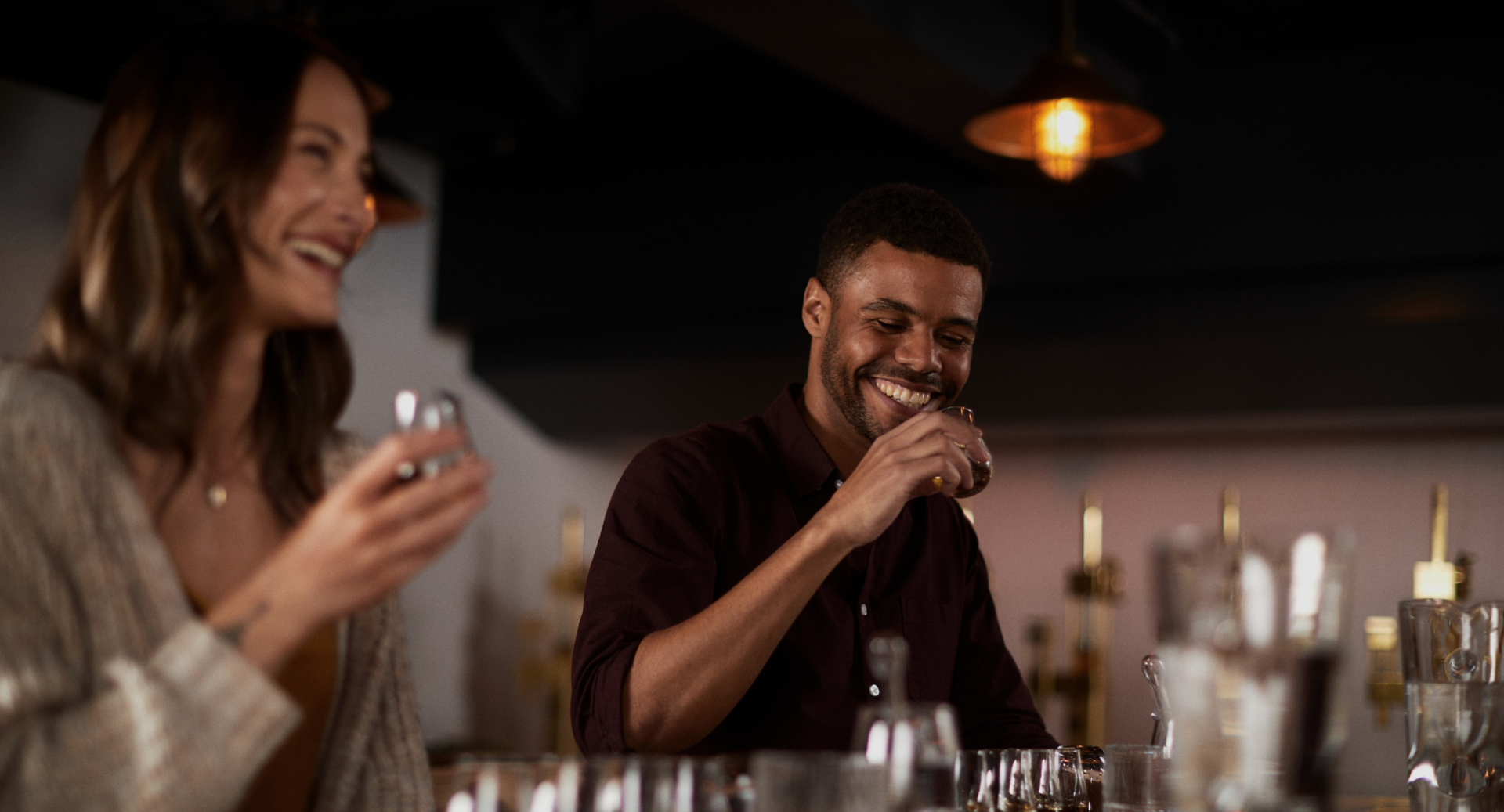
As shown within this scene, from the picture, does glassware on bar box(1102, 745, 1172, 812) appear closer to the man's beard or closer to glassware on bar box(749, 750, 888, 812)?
glassware on bar box(749, 750, 888, 812)

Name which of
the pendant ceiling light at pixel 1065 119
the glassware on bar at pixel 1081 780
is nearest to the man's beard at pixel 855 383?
the glassware on bar at pixel 1081 780

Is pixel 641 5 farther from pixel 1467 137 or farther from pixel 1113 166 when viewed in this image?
pixel 1467 137

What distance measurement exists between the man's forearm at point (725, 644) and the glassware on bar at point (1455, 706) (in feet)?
2.17

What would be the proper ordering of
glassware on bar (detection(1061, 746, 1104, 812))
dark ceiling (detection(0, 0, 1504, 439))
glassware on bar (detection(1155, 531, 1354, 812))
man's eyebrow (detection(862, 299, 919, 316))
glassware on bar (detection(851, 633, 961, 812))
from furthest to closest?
1. dark ceiling (detection(0, 0, 1504, 439))
2. man's eyebrow (detection(862, 299, 919, 316))
3. glassware on bar (detection(1061, 746, 1104, 812))
4. glassware on bar (detection(851, 633, 961, 812))
5. glassware on bar (detection(1155, 531, 1354, 812))

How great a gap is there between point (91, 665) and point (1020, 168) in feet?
9.84

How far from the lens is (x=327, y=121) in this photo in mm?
1063

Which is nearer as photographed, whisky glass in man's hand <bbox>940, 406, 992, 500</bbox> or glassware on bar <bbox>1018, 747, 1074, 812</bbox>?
glassware on bar <bbox>1018, 747, 1074, 812</bbox>

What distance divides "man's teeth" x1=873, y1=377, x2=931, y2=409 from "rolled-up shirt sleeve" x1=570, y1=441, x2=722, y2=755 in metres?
0.26

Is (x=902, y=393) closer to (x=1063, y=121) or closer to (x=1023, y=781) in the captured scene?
(x=1023, y=781)

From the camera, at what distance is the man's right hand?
4.45 feet

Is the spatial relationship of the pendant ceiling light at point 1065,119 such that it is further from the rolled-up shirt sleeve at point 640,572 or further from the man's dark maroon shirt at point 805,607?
the rolled-up shirt sleeve at point 640,572

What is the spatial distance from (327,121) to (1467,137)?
9.96 feet

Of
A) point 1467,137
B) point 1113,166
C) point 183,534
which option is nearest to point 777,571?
point 183,534

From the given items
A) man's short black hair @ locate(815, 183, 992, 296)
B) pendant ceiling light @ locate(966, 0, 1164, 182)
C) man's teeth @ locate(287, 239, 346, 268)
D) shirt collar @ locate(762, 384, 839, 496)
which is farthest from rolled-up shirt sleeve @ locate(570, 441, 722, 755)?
pendant ceiling light @ locate(966, 0, 1164, 182)
